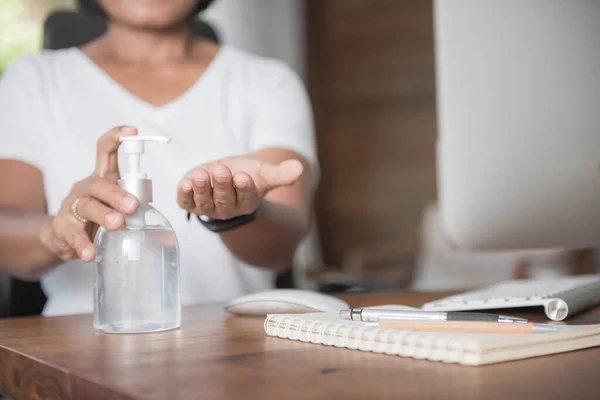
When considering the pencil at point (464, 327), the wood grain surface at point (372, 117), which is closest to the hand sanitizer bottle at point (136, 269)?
the pencil at point (464, 327)

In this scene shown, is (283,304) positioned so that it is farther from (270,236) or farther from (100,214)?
(270,236)

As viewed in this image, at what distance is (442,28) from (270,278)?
814mm

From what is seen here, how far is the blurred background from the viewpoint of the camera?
3.14m

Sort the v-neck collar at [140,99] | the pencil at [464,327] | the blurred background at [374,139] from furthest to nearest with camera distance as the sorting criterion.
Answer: the blurred background at [374,139] → the v-neck collar at [140,99] → the pencil at [464,327]

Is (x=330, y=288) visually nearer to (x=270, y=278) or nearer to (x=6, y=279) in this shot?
(x=270, y=278)

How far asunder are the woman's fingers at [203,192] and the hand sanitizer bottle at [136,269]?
5 centimetres

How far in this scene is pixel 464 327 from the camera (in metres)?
0.56

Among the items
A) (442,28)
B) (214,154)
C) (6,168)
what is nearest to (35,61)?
(6,168)

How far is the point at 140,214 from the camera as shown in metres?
0.74

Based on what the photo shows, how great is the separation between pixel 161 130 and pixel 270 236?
0.33m

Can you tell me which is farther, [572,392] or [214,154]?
[214,154]

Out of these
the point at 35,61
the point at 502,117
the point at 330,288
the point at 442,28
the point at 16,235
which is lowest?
the point at 330,288

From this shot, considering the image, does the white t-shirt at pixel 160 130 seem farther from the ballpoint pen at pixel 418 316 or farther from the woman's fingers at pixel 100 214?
the ballpoint pen at pixel 418 316

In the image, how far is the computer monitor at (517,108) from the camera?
2.50ft
